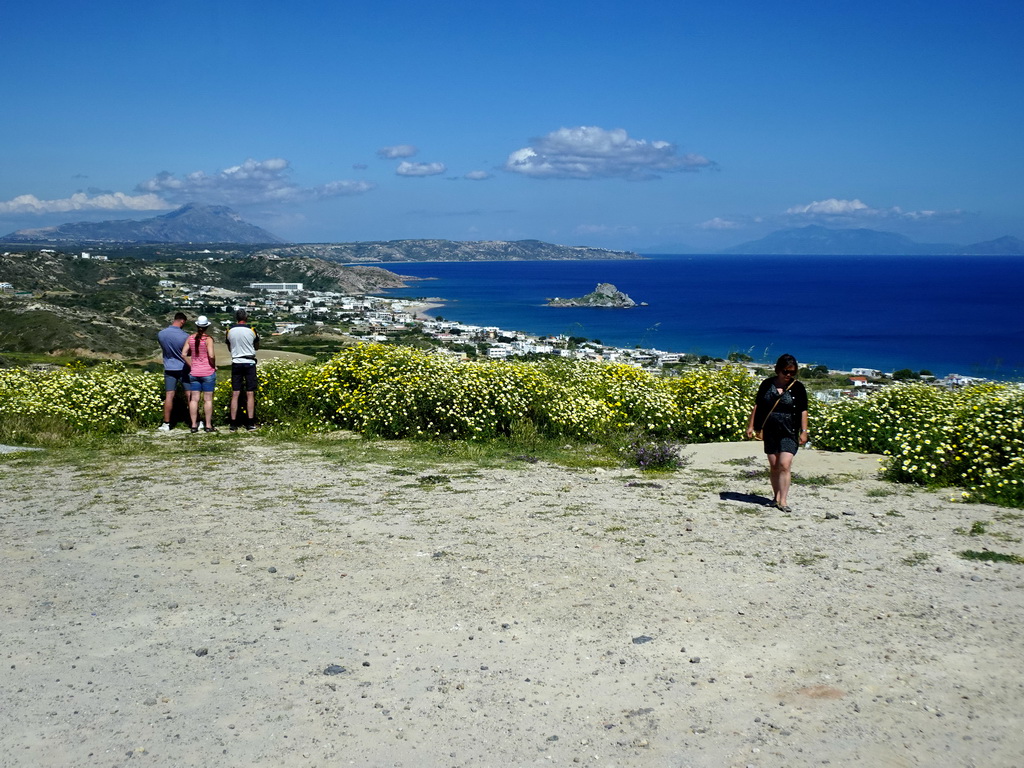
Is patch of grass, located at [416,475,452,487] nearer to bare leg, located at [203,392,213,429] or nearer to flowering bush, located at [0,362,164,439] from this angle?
bare leg, located at [203,392,213,429]

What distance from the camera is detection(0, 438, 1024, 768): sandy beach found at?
3.79 metres

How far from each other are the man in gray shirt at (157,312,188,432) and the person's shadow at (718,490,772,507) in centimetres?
754

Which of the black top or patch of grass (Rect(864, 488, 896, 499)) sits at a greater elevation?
the black top

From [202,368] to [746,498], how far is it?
24.7ft

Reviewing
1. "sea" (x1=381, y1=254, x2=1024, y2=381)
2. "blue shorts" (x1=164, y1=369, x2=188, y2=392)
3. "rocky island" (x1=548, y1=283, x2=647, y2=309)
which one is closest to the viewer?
"blue shorts" (x1=164, y1=369, x2=188, y2=392)

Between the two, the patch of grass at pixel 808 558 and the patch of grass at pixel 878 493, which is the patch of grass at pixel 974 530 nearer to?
the patch of grass at pixel 878 493

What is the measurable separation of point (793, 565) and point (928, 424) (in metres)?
4.61

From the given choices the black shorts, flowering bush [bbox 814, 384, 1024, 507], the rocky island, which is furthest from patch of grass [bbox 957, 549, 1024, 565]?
the rocky island

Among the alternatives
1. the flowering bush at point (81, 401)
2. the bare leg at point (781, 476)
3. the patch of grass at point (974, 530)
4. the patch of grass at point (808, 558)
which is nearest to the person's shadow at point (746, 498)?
the bare leg at point (781, 476)

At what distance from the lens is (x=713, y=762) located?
3.59 metres

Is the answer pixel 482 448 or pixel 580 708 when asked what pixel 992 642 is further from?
pixel 482 448

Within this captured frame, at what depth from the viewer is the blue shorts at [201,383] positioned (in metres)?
11.6

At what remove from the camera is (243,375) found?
11781mm

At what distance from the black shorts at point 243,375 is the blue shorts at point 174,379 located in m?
0.66
